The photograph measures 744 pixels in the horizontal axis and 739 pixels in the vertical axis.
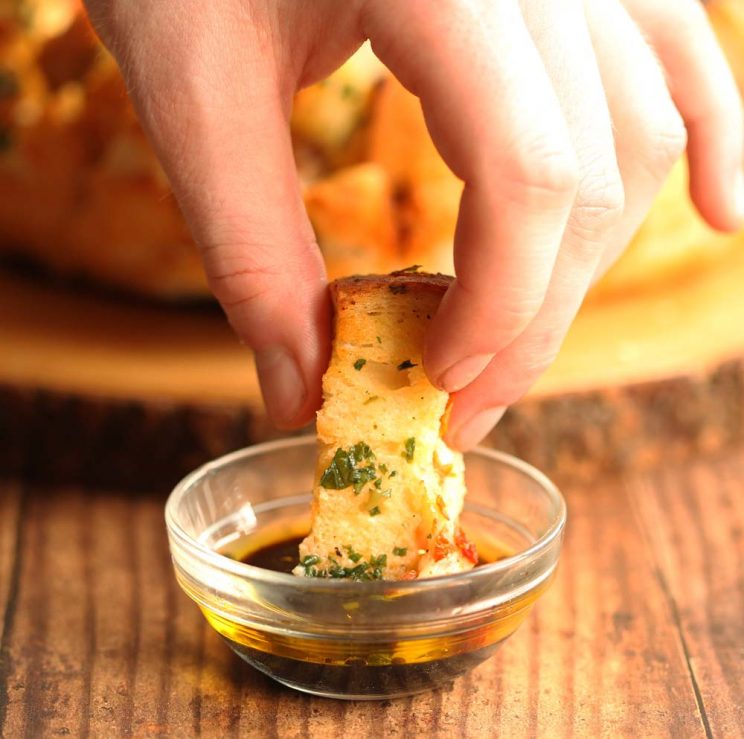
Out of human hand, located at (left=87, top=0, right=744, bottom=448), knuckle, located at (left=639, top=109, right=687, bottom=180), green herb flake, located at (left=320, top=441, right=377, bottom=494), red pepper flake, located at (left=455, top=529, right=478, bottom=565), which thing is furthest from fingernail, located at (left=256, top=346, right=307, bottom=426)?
knuckle, located at (left=639, top=109, right=687, bottom=180)

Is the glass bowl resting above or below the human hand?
below

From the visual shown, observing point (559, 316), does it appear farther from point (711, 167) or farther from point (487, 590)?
point (711, 167)

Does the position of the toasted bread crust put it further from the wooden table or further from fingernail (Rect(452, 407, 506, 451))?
the wooden table

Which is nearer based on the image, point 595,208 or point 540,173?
point 540,173

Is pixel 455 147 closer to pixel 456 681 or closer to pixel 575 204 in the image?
pixel 575 204

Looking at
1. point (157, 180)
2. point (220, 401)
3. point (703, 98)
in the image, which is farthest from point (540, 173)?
point (157, 180)

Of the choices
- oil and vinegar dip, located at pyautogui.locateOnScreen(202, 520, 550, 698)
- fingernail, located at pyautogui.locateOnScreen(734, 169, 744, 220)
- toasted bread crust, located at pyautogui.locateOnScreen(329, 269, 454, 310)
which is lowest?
oil and vinegar dip, located at pyautogui.locateOnScreen(202, 520, 550, 698)
